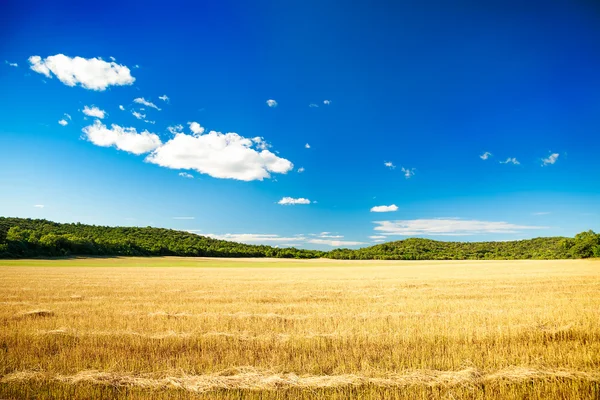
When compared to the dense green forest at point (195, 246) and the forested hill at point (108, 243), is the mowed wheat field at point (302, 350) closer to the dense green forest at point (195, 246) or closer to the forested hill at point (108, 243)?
the forested hill at point (108, 243)

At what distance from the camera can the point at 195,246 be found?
11238 cm

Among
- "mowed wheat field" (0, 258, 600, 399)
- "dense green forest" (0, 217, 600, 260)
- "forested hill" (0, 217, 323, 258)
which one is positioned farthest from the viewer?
"dense green forest" (0, 217, 600, 260)

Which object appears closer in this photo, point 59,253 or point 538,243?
point 59,253

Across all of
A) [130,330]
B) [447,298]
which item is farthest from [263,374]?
[447,298]

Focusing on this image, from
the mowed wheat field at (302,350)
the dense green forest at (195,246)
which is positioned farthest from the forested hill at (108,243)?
the mowed wheat field at (302,350)

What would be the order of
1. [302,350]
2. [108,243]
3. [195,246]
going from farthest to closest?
[195,246], [108,243], [302,350]

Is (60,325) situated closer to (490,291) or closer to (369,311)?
(369,311)

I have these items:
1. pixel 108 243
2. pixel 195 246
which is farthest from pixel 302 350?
pixel 195 246

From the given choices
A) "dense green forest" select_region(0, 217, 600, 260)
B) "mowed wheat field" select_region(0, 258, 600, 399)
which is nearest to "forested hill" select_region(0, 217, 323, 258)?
"dense green forest" select_region(0, 217, 600, 260)

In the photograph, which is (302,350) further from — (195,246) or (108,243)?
(195,246)

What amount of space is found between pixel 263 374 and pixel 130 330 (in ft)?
18.4

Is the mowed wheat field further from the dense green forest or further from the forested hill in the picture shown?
the dense green forest

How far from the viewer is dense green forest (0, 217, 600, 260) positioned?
8294 cm

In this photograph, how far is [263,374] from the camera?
6.91 metres
